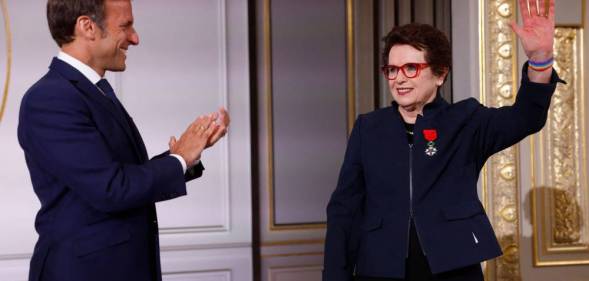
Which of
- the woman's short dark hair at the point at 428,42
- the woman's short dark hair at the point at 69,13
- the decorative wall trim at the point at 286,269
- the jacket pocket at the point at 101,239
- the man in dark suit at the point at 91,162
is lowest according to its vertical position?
the decorative wall trim at the point at 286,269

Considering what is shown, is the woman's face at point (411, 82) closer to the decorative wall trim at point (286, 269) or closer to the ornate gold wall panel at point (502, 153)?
the ornate gold wall panel at point (502, 153)

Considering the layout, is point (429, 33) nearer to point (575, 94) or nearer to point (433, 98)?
point (433, 98)

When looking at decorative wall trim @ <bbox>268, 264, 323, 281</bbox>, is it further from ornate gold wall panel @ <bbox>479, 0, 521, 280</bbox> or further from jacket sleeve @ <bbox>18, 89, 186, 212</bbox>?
jacket sleeve @ <bbox>18, 89, 186, 212</bbox>

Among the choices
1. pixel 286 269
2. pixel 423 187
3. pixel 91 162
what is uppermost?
pixel 91 162

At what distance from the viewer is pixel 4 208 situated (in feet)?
10.4

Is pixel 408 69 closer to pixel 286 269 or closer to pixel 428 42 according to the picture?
pixel 428 42

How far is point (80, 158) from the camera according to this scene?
5.60ft

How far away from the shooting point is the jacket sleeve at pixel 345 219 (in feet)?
7.14

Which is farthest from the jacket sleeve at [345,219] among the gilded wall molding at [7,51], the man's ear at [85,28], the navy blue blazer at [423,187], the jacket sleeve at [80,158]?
the gilded wall molding at [7,51]

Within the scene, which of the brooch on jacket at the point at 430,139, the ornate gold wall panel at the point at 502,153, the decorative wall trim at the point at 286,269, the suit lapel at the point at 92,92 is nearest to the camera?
the suit lapel at the point at 92,92

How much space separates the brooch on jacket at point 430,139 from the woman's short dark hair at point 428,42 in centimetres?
18

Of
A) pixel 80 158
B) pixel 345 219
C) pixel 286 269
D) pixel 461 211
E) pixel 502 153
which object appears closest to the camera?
pixel 80 158

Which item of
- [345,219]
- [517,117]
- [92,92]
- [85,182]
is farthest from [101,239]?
[517,117]

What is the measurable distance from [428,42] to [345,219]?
58 cm
